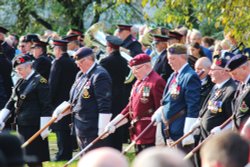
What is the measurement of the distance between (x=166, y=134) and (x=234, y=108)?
4.31 ft

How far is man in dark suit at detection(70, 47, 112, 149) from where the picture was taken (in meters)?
11.8

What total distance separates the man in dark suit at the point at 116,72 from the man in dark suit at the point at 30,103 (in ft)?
6.61

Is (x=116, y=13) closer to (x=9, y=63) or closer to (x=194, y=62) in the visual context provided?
(x=9, y=63)

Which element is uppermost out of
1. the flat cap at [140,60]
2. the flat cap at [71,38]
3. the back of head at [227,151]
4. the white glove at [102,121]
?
the back of head at [227,151]

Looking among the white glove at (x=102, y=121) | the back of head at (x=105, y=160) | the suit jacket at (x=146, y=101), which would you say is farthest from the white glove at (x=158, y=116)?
the back of head at (x=105, y=160)

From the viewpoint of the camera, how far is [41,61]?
15547 mm

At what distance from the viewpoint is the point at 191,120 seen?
35.7ft

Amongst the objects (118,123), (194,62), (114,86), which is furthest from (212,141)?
(114,86)

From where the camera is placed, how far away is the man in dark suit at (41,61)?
15.5 m

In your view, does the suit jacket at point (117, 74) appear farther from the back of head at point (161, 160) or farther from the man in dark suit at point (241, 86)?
the back of head at point (161, 160)

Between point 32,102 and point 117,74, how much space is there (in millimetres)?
2457

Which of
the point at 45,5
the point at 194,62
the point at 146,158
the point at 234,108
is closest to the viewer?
the point at 146,158

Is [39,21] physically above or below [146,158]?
below

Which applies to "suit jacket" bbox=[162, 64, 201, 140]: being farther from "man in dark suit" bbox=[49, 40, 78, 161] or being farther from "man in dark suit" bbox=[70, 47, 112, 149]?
"man in dark suit" bbox=[49, 40, 78, 161]
